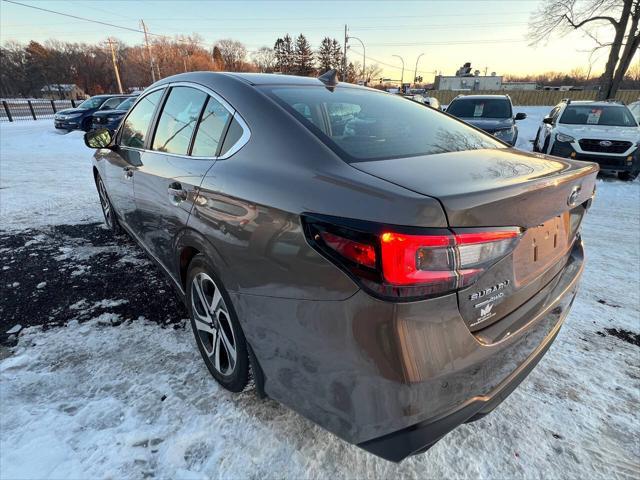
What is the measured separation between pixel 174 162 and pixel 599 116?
10.3 meters

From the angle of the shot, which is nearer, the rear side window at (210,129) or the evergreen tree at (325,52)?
the rear side window at (210,129)

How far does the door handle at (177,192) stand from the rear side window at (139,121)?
3.11 ft

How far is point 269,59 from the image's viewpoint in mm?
86375

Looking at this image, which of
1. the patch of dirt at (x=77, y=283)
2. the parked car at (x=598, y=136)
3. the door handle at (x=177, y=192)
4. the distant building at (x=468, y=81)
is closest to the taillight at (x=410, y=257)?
the door handle at (x=177, y=192)

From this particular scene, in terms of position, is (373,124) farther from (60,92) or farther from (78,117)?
(60,92)

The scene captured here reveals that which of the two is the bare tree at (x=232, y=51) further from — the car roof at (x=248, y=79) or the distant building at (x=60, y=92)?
the car roof at (x=248, y=79)

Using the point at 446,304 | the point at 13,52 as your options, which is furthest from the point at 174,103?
the point at 13,52

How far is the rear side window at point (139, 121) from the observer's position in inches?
116

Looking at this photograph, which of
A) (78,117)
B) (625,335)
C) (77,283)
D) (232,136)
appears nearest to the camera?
(232,136)

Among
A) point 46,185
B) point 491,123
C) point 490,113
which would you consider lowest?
point 46,185

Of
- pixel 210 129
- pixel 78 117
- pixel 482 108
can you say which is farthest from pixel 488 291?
pixel 78 117

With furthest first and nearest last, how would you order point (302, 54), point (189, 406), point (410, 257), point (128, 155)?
point (302, 54), point (128, 155), point (189, 406), point (410, 257)

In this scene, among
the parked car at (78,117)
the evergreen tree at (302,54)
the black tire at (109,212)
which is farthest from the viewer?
the evergreen tree at (302,54)

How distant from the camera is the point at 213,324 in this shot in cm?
212
